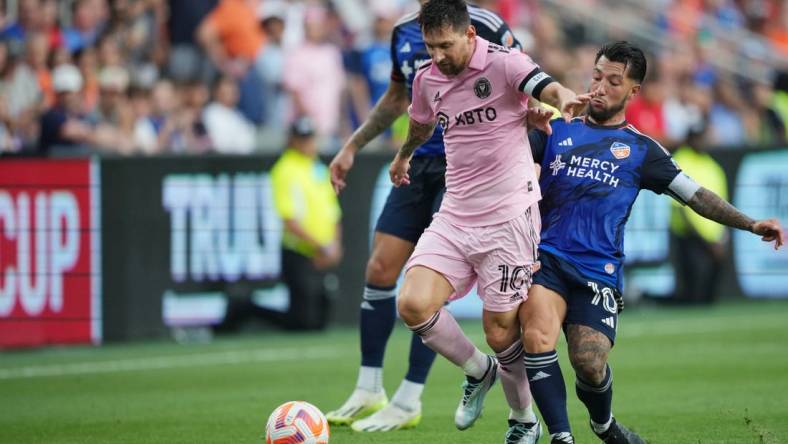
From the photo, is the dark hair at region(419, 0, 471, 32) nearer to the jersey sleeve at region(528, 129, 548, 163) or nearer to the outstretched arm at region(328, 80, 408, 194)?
the jersey sleeve at region(528, 129, 548, 163)

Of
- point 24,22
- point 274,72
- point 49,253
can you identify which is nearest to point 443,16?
point 49,253

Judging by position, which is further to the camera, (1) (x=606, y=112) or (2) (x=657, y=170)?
(1) (x=606, y=112)

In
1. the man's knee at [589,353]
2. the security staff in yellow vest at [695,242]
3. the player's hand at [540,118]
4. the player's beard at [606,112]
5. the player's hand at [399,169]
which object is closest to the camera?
the man's knee at [589,353]

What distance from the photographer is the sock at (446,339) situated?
7.50 m

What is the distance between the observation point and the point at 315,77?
1688 cm

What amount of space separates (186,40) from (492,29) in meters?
9.10

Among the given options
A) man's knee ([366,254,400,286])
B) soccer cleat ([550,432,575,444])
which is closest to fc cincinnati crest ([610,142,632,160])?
soccer cleat ([550,432,575,444])

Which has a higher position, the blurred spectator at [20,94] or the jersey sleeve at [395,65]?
the jersey sleeve at [395,65]

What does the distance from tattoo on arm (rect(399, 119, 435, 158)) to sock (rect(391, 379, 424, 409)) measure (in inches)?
61.7

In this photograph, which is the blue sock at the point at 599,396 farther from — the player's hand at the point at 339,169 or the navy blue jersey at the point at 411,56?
the player's hand at the point at 339,169

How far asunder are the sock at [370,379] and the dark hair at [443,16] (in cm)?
264

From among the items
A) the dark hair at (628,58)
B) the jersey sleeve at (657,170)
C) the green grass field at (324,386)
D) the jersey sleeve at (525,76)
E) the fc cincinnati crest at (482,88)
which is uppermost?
the dark hair at (628,58)

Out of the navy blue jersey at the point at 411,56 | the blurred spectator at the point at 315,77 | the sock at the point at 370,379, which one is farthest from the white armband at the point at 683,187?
the blurred spectator at the point at 315,77

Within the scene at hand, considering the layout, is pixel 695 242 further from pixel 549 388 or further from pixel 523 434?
pixel 549 388
